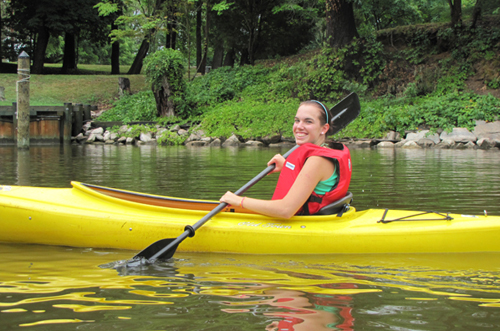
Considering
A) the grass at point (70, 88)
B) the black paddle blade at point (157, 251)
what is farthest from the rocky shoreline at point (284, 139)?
the black paddle blade at point (157, 251)

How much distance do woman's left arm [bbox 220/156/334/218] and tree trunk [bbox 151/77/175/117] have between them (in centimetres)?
1514

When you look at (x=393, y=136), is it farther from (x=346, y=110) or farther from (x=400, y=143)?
(x=346, y=110)

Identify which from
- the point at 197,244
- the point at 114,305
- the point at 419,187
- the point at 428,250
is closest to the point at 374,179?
the point at 419,187

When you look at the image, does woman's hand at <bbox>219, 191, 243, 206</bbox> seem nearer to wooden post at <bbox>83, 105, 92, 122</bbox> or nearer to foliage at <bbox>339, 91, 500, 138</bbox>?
→ foliage at <bbox>339, 91, 500, 138</bbox>

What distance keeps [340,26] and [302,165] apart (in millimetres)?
16002

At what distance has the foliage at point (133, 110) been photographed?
18812 millimetres

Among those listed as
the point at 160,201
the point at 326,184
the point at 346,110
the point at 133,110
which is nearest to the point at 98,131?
the point at 133,110

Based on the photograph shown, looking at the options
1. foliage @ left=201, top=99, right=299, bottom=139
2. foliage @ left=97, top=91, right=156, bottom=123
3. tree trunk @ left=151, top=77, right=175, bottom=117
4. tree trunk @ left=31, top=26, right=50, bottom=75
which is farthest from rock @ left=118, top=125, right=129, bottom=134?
tree trunk @ left=31, top=26, right=50, bottom=75

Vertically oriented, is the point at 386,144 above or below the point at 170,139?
below

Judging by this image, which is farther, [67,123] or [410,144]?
[67,123]

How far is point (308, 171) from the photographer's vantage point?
10.4 ft

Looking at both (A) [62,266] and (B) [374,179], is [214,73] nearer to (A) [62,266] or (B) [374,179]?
(B) [374,179]

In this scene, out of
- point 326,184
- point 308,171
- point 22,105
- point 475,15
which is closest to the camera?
point 308,171

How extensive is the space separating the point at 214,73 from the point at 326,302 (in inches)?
764
